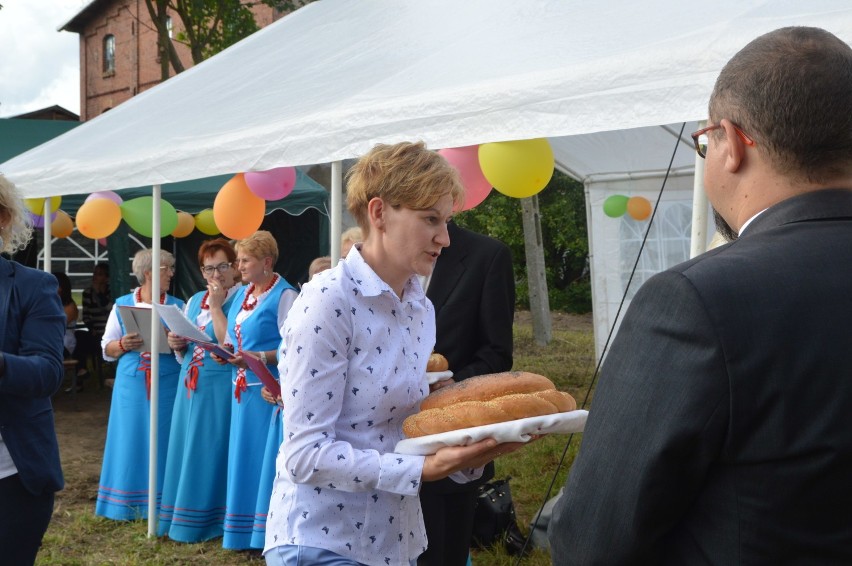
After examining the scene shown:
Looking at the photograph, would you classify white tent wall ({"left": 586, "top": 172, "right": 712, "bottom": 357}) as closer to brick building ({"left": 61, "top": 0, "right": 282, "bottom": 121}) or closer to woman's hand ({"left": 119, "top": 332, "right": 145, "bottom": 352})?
woman's hand ({"left": 119, "top": 332, "right": 145, "bottom": 352})

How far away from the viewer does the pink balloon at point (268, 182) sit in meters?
4.56

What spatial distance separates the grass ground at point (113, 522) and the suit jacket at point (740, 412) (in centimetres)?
267

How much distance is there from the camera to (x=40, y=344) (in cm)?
234

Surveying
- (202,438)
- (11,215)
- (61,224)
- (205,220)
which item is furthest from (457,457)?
(61,224)

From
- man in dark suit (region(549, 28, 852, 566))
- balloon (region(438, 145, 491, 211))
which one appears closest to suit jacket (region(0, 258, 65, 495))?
man in dark suit (region(549, 28, 852, 566))

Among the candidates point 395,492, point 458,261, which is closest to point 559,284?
point 458,261

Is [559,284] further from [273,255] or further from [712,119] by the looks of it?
[712,119]

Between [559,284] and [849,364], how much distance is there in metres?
20.3

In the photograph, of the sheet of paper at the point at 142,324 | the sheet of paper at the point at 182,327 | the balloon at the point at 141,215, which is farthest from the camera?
the balloon at the point at 141,215

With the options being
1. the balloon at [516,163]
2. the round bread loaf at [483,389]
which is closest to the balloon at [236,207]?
the balloon at [516,163]

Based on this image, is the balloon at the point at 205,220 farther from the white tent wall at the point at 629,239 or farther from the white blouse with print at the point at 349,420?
the white blouse with print at the point at 349,420

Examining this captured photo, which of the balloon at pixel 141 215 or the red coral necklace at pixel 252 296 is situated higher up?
the balloon at pixel 141 215

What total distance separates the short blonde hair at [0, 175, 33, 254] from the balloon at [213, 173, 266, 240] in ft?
7.33

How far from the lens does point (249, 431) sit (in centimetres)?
464
